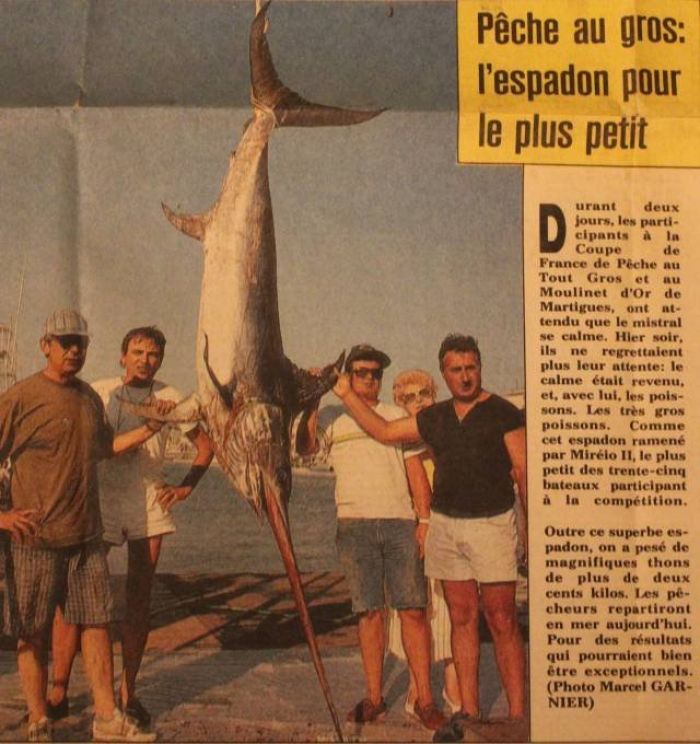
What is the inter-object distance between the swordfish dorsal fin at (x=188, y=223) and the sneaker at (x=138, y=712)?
42 centimetres

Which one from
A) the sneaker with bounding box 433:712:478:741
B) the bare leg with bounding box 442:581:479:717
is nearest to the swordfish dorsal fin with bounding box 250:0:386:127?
the bare leg with bounding box 442:581:479:717

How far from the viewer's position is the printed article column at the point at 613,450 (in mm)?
750

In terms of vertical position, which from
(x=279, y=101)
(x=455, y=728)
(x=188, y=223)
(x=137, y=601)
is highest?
(x=279, y=101)

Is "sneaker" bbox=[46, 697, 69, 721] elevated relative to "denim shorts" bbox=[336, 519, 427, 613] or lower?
lower

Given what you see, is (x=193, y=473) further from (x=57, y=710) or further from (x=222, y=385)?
(x=57, y=710)

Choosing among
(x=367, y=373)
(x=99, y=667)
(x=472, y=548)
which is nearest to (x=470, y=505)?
(x=472, y=548)

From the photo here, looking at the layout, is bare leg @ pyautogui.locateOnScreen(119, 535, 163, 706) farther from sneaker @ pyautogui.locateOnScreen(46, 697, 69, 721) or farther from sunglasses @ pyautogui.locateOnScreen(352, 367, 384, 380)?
sunglasses @ pyautogui.locateOnScreen(352, 367, 384, 380)

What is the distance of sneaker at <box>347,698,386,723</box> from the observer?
746 mm

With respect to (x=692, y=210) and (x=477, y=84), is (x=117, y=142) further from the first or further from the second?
(x=692, y=210)

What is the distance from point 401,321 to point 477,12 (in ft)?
0.97

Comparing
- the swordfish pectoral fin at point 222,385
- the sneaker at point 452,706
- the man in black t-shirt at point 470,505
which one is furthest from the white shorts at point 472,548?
the swordfish pectoral fin at point 222,385

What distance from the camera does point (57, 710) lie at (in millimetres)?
741

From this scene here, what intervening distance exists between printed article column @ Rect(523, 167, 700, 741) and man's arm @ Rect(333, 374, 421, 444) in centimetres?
11

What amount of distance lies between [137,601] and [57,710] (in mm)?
115
